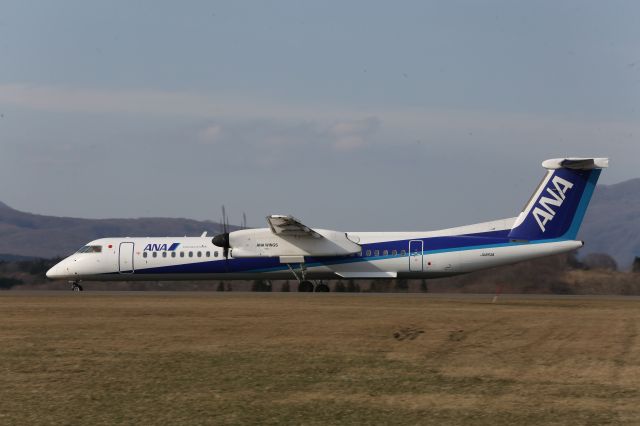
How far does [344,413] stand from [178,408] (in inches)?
96.6

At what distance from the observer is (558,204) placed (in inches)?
1590

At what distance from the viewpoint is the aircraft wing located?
134ft

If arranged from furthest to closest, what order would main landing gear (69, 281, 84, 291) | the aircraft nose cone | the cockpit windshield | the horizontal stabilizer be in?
1. main landing gear (69, 281, 84, 291)
2. the aircraft nose cone
3. the cockpit windshield
4. the horizontal stabilizer

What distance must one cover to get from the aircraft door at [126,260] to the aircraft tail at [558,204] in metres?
17.7

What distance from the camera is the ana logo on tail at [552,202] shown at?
133ft

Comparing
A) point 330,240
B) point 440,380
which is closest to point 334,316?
point 440,380

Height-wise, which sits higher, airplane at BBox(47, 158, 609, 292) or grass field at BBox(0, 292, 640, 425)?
airplane at BBox(47, 158, 609, 292)

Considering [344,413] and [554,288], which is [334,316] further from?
[554,288]

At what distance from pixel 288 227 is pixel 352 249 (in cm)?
302

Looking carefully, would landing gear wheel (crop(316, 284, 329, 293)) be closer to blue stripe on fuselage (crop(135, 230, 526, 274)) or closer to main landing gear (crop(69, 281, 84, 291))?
blue stripe on fuselage (crop(135, 230, 526, 274))

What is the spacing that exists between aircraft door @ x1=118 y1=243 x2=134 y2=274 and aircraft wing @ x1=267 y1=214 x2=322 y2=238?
7.23m

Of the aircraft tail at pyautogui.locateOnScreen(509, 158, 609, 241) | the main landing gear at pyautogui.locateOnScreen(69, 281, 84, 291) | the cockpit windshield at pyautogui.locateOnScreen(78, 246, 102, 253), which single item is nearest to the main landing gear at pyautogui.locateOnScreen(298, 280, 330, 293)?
the aircraft tail at pyautogui.locateOnScreen(509, 158, 609, 241)

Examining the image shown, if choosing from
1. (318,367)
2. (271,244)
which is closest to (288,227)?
(271,244)

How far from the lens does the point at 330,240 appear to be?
138 feet
